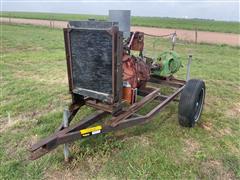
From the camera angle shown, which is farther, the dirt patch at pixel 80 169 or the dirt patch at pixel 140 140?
the dirt patch at pixel 140 140

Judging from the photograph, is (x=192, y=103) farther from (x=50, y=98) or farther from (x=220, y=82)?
(x=220, y=82)

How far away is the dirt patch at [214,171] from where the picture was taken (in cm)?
279

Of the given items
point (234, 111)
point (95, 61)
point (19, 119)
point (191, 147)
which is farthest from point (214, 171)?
point (19, 119)

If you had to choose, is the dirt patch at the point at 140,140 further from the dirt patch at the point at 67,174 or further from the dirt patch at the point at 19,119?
the dirt patch at the point at 19,119

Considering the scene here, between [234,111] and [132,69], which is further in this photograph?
[234,111]

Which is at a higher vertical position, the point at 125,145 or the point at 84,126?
the point at 84,126

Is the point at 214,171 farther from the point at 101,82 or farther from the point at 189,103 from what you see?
the point at 101,82

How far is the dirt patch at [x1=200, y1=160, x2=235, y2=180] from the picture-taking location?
9.15 feet

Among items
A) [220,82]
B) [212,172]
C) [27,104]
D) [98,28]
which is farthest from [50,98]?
[220,82]

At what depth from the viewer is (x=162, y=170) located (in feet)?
9.07

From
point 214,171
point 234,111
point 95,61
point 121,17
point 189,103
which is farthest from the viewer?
point 234,111

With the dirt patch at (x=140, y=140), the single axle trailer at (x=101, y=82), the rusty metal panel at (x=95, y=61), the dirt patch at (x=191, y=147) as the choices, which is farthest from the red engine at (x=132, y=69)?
the dirt patch at (x=191, y=147)

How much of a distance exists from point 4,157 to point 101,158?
1.21m

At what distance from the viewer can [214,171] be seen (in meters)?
2.86
